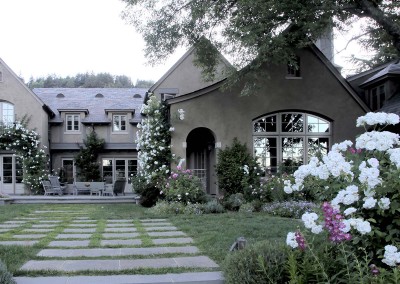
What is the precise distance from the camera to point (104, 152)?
86.0ft

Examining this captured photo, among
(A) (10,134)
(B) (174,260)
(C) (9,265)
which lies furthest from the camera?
(A) (10,134)

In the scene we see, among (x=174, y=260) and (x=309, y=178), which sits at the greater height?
(x=309, y=178)

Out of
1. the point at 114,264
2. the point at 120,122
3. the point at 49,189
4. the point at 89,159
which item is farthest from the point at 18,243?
the point at 120,122

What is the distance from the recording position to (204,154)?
787 inches

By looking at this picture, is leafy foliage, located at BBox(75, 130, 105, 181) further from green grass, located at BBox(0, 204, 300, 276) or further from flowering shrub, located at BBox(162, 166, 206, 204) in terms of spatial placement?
green grass, located at BBox(0, 204, 300, 276)

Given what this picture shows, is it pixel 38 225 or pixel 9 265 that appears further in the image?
pixel 38 225

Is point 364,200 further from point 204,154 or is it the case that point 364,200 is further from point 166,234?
point 204,154

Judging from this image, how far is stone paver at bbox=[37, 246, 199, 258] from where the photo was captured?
6.83 meters

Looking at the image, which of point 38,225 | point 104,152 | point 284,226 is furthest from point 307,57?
point 104,152

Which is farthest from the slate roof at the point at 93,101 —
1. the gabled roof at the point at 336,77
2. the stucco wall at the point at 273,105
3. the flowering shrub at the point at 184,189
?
the flowering shrub at the point at 184,189

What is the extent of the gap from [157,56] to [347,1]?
641 centimetres

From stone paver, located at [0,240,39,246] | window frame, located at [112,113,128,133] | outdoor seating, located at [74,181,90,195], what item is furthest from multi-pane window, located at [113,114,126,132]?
stone paver, located at [0,240,39,246]

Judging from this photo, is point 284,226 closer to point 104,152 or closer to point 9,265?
point 9,265

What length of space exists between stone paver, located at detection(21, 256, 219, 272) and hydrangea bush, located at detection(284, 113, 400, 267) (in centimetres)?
226
